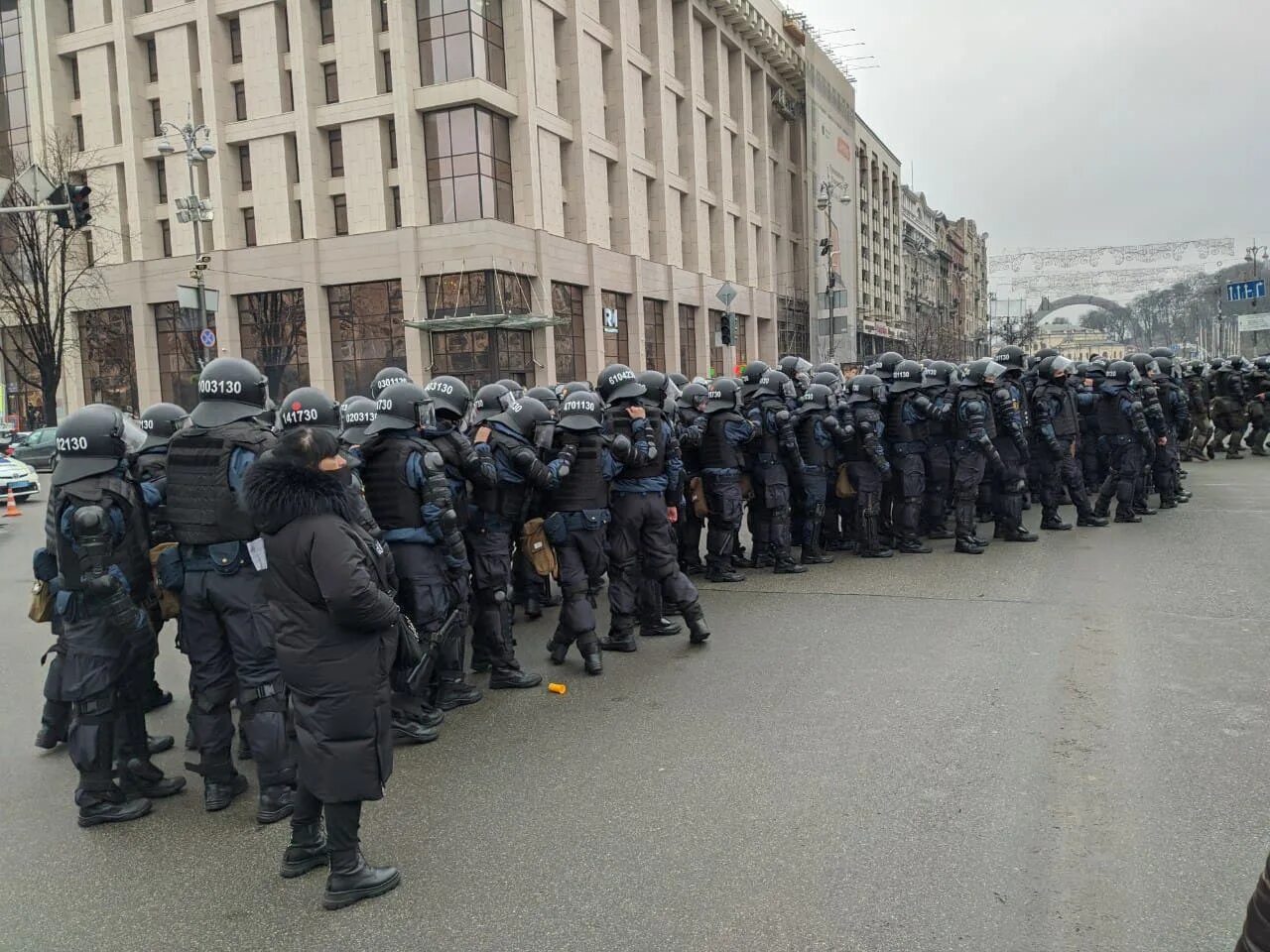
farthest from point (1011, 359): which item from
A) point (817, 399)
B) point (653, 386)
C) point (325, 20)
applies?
point (325, 20)

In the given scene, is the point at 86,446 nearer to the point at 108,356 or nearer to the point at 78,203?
the point at 78,203

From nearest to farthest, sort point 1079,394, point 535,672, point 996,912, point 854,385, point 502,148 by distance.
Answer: point 996,912 < point 535,672 < point 854,385 < point 1079,394 < point 502,148

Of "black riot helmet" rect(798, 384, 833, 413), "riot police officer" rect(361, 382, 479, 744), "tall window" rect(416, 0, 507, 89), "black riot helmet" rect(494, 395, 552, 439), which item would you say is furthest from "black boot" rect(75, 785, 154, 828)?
"tall window" rect(416, 0, 507, 89)

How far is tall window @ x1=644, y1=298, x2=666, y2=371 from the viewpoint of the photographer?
4319 centimetres

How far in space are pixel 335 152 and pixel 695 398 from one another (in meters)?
30.4

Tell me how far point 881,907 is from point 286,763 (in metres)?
2.90

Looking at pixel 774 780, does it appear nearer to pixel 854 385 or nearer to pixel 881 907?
pixel 881 907

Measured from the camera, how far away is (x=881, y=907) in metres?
3.38

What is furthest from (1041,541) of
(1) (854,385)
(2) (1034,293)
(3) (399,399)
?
(2) (1034,293)

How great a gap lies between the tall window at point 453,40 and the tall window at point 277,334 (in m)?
9.85

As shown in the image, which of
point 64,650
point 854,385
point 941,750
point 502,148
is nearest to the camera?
point 64,650

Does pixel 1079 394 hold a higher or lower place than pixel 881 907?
higher

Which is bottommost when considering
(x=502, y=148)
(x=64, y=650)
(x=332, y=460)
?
(x=64, y=650)

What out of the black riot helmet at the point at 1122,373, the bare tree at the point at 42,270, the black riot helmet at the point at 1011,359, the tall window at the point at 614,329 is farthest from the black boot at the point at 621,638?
the tall window at the point at 614,329
